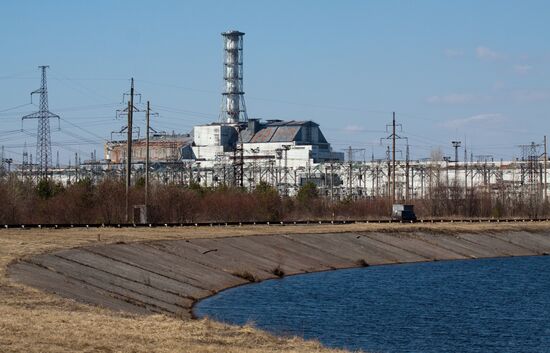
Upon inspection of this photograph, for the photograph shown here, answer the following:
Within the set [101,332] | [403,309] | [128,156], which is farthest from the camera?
[128,156]

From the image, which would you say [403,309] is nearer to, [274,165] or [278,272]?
[278,272]

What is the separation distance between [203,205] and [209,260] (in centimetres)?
3333

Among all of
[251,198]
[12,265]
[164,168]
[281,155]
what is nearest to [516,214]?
[251,198]

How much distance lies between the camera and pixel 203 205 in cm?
8400

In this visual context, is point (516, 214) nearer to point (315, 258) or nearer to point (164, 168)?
point (315, 258)

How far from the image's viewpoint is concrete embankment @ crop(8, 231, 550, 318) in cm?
3603

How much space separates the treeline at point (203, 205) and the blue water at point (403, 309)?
2313cm

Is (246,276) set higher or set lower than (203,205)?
lower

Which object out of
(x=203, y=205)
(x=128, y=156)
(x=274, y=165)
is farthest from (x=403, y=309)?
(x=274, y=165)

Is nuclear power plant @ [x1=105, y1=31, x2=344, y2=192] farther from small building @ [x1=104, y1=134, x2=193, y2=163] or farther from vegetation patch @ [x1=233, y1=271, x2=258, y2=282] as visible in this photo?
vegetation patch @ [x1=233, y1=271, x2=258, y2=282]

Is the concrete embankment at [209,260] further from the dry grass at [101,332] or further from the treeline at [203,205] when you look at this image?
the treeline at [203,205]

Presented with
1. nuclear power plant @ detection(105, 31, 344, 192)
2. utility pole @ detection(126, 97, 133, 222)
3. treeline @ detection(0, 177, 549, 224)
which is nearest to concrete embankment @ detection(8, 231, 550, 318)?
utility pole @ detection(126, 97, 133, 222)

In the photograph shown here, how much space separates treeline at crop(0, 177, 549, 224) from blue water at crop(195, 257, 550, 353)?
2313 centimetres

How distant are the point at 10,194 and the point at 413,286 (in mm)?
30618
